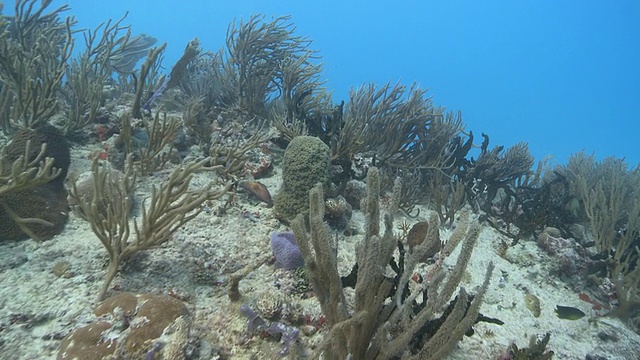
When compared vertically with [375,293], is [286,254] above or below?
above

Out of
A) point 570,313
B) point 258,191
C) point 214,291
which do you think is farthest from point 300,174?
point 570,313

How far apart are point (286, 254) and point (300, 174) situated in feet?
3.84

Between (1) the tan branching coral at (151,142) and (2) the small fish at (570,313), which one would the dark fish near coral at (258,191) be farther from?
(2) the small fish at (570,313)

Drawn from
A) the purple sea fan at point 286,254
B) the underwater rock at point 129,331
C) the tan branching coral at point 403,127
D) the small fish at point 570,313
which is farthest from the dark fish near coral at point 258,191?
the small fish at point 570,313

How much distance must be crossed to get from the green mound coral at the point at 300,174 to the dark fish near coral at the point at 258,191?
30cm

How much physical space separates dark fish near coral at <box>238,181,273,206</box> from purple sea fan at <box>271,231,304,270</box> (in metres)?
1.18

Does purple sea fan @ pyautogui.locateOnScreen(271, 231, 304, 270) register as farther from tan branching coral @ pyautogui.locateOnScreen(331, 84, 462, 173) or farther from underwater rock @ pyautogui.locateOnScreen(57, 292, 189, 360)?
tan branching coral @ pyautogui.locateOnScreen(331, 84, 462, 173)

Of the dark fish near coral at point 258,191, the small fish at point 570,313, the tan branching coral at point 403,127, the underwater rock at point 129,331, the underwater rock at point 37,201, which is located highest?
the tan branching coral at point 403,127

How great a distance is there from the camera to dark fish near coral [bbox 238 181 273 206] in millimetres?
4777

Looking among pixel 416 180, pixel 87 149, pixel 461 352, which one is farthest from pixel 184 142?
pixel 461 352

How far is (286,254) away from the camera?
3.50m

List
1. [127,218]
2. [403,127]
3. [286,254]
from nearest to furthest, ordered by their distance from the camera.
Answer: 1. [127,218]
2. [286,254]
3. [403,127]

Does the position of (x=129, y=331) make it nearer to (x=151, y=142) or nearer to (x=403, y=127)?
(x=151, y=142)

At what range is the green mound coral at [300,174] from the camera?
4.30 metres
